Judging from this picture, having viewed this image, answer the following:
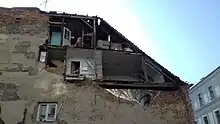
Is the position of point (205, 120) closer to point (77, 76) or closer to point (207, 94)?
point (207, 94)

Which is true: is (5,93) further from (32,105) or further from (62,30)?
(62,30)

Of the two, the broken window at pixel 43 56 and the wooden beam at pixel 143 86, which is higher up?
the broken window at pixel 43 56

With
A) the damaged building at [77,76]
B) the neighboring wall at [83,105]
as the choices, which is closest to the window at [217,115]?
the damaged building at [77,76]

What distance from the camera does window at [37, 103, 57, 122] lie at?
12180mm

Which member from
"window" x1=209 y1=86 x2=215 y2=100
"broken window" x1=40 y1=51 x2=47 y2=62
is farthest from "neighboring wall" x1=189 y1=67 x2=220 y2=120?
"broken window" x1=40 y1=51 x2=47 y2=62

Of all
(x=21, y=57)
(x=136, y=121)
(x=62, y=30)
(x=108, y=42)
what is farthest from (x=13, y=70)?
(x=136, y=121)

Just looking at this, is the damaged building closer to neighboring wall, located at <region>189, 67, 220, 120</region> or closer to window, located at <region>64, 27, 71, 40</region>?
window, located at <region>64, 27, 71, 40</region>

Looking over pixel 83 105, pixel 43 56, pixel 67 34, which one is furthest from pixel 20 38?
pixel 83 105

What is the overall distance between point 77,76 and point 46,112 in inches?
96.7

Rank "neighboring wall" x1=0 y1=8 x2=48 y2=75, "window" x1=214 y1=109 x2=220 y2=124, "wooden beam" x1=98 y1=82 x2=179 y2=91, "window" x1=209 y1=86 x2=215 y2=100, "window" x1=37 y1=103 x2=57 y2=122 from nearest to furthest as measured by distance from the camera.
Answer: "window" x1=37 y1=103 x2=57 y2=122, "wooden beam" x1=98 y1=82 x2=179 y2=91, "neighboring wall" x1=0 y1=8 x2=48 y2=75, "window" x1=214 y1=109 x2=220 y2=124, "window" x1=209 y1=86 x2=215 y2=100

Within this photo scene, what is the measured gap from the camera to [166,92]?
14.1 metres

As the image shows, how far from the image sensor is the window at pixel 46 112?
40.0ft

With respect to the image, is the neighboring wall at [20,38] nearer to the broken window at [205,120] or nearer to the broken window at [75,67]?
the broken window at [75,67]

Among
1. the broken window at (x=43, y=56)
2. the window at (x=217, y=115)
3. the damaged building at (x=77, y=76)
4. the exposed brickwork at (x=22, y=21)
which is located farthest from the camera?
the window at (x=217, y=115)
